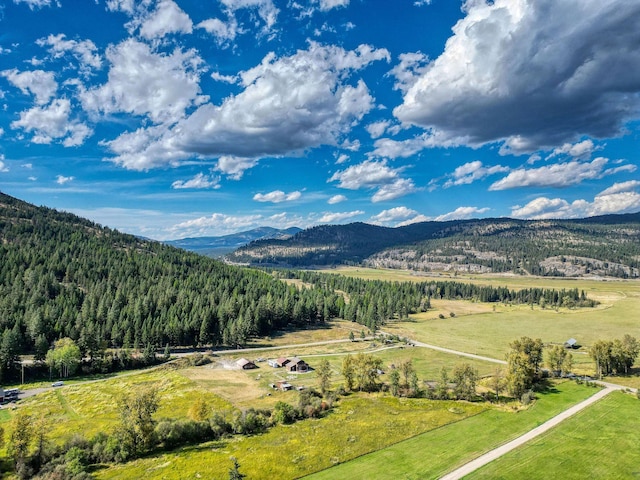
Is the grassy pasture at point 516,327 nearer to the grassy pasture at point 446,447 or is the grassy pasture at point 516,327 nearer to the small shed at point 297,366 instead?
the grassy pasture at point 446,447

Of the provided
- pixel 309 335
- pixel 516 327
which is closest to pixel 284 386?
pixel 309 335

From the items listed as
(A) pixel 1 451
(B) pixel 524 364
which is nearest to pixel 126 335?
(A) pixel 1 451

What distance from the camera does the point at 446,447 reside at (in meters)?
54.9

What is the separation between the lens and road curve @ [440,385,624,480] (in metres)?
47.8

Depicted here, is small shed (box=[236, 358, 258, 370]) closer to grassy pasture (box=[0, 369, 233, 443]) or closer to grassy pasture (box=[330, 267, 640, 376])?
grassy pasture (box=[0, 369, 233, 443])

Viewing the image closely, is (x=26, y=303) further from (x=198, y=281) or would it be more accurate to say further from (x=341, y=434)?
(x=341, y=434)

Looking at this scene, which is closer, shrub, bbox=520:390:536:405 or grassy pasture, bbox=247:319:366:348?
shrub, bbox=520:390:536:405

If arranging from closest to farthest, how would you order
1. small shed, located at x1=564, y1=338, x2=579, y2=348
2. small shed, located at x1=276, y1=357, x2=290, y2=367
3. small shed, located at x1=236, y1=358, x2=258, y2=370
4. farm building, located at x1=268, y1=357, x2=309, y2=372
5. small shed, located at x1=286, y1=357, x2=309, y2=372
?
1. small shed, located at x1=286, y1=357, x2=309, y2=372
2. farm building, located at x1=268, y1=357, x2=309, y2=372
3. small shed, located at x1=236, y1=358, x2=258, y2=370
4. small shed, located at x1=276, y1=357, x2=290, y2=367
5. small shed, located at x1=564, y1=338, x2=579, y2=348

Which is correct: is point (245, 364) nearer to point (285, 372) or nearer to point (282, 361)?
point (282, 361)

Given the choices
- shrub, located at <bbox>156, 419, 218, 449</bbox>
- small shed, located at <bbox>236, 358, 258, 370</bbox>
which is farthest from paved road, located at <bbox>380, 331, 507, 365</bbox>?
shrub, located at <bbox>156, 419, 218, 449</bbox>

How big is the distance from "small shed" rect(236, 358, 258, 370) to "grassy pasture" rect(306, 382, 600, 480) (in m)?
55.7

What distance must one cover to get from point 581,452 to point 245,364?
76509 millimetres

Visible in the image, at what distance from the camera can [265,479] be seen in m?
47.3

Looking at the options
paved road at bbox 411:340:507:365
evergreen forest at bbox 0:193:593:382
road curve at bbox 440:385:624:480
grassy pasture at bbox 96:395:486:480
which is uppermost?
evergreen forest at bbox 0:193:593:382
